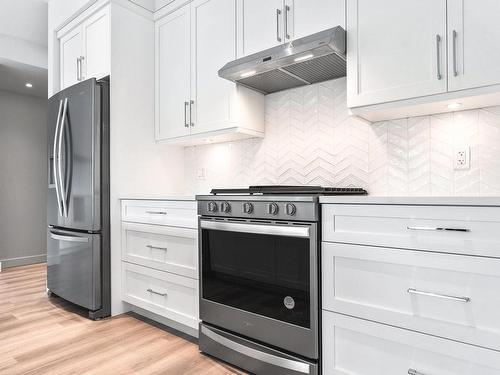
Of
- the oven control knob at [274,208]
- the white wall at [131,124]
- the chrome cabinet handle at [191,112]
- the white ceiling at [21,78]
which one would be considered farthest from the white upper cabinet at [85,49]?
the oven control knob at [274,208]

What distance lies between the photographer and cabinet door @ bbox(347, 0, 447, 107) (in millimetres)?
1596

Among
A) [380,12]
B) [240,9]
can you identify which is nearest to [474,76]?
[380,12]

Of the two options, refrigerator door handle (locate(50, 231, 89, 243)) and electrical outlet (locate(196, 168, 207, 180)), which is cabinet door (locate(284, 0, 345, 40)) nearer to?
electrical outlet (locate(196, 168, 207, 180))

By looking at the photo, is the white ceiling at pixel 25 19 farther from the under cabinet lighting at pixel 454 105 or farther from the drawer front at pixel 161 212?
the under cabinet lighting at pixel 454 105

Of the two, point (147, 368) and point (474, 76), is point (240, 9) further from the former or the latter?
A: point (147, 368)

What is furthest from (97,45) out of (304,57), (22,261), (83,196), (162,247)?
(22,261)

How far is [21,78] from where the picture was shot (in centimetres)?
425

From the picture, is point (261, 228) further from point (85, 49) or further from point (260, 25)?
point (85, 49)

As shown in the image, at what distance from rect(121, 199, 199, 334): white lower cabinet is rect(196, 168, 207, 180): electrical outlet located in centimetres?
64

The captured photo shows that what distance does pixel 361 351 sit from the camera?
1467 mm

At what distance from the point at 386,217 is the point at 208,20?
1.93 meters

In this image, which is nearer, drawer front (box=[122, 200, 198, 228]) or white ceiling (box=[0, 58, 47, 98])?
drawer front (box=[122, 200, 198, 228])

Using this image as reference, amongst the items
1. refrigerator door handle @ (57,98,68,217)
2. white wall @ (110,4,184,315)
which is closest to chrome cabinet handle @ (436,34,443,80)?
white wall @ (110,4,184,315)

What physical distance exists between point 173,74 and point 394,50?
1.74 metres
